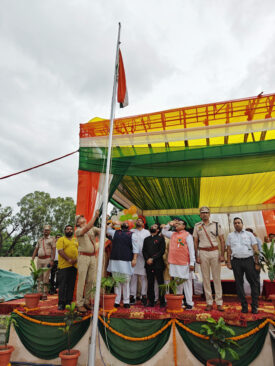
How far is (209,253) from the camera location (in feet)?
11.9

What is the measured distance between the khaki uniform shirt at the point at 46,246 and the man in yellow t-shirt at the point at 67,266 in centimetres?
102

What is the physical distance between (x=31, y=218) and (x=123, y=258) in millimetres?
24546

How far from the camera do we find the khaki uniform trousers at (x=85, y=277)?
3.44 meters

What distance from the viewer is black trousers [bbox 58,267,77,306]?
3.77m

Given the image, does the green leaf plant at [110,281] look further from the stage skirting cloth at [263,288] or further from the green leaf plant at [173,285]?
the stage skirting cloth at [263,288]

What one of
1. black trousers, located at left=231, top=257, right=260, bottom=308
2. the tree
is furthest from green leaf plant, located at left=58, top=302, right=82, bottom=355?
the tree

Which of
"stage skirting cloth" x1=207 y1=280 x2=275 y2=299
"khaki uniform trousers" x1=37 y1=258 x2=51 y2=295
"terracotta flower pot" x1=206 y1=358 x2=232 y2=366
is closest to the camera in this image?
"terracotta flower pot" x1=206 y1=358 x2=232 y2=366

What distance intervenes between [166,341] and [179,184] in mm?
4090

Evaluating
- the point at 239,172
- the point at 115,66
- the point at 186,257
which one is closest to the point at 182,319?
the point at 186,257

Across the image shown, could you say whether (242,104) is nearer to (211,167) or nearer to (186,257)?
(211,167)

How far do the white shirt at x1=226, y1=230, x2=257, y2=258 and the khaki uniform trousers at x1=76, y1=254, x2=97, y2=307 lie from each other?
2064 mm

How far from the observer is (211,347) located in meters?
2.92

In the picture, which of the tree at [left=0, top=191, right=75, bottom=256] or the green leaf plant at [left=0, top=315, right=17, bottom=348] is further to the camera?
the tree at [left=0, top=191, right=75, bottom=256]

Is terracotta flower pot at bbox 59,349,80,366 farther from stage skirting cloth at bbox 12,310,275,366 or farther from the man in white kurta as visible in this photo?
the man in white kurta
